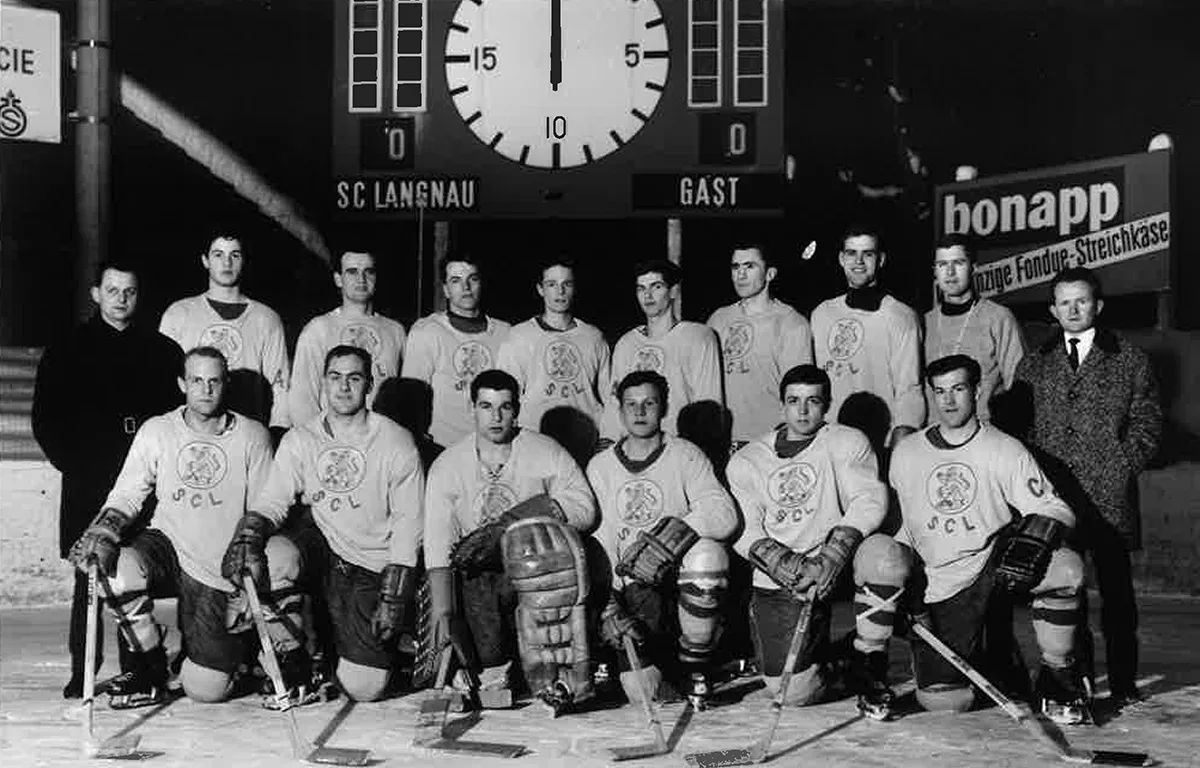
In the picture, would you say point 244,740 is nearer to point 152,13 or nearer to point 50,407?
point 50,407

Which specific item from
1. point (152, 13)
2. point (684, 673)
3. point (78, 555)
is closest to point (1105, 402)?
point (684, 673)

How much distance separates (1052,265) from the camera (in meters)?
7.84

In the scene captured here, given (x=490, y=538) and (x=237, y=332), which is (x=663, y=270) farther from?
(x=237, y=332)

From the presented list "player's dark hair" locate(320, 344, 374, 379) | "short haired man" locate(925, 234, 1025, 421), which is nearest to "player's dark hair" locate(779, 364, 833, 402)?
"short haired man" locate(925, 234, 1025, 421)

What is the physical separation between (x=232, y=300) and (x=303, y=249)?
62.2 inches

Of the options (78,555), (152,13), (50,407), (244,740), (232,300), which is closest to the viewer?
(244,740)

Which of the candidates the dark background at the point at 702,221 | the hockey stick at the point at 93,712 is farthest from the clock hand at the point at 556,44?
the hockey stick at the point at 93,712

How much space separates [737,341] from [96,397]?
6.75 feet

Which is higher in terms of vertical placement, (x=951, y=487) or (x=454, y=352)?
(x=454, y=352)

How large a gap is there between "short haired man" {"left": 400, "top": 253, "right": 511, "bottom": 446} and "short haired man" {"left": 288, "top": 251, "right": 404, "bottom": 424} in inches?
3.4

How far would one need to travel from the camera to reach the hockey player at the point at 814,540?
5230mm

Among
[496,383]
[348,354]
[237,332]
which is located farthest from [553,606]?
[237,332]

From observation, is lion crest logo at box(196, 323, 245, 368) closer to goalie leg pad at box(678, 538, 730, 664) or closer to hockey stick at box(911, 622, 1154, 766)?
goalie leg pad at box(678, 538, 730, 664)

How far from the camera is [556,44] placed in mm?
7258
